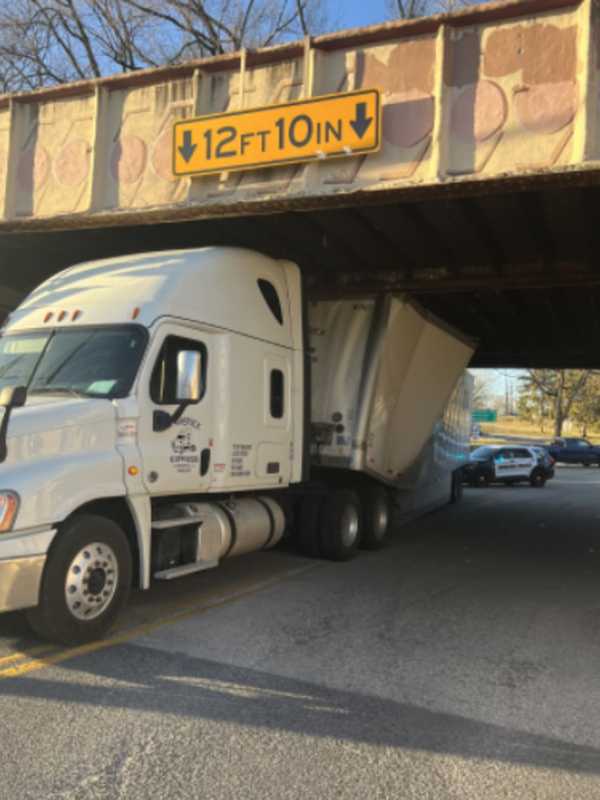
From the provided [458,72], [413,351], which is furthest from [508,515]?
[458,72]

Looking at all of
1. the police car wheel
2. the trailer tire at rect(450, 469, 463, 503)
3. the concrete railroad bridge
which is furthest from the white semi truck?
the police car wheel

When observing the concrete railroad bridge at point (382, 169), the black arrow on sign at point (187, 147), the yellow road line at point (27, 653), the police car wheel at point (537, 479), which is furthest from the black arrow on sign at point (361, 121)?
the police car wheel at point (537, 479)

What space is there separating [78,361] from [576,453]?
41.5 metres

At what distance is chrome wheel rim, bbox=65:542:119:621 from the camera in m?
5.26

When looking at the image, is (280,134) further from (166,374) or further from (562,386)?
(562,386)

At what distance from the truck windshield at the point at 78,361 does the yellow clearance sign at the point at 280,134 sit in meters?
2.80

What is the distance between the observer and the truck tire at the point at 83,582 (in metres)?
5.11

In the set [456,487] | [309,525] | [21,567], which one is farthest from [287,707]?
[456,487]

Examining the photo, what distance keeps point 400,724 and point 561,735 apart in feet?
3.04

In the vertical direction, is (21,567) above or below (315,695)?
above

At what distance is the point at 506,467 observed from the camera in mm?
26609

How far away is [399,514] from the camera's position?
42.4ft

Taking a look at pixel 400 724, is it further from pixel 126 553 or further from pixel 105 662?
pixel 126 553

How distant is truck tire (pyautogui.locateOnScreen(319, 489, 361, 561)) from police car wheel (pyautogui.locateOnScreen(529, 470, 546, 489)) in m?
18.6
